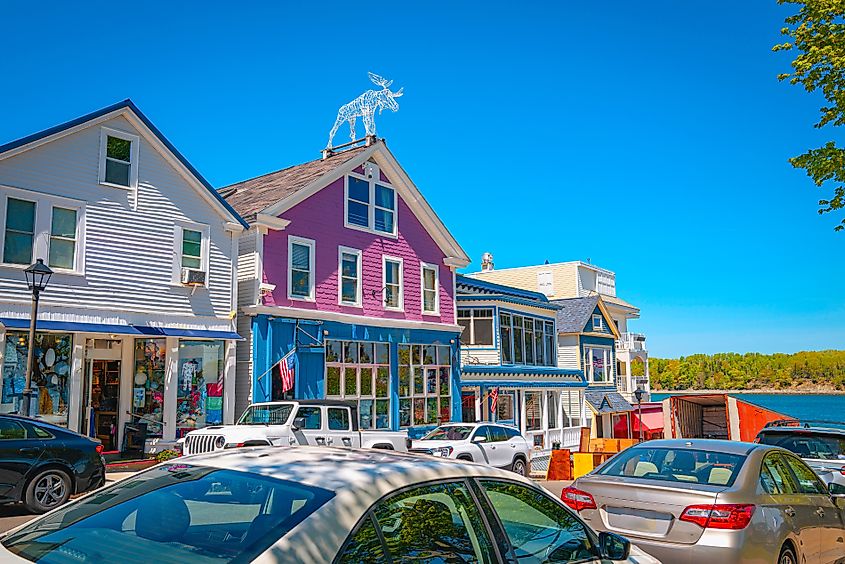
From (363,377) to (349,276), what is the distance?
327 centimetres

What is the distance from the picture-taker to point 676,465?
8188mm

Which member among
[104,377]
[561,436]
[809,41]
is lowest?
[561,436]

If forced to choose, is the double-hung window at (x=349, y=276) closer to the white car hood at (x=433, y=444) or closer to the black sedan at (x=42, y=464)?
the white car hood at (x=433, y=444)

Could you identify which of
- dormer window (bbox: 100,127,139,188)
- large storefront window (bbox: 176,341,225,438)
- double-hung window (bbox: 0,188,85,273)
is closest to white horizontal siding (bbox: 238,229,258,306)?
large storefront window (bbox: 176,341,225,438)

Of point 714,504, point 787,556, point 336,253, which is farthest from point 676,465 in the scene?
point 336,253

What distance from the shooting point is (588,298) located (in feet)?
144

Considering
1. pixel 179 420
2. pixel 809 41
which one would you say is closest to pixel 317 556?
pixel 809 41

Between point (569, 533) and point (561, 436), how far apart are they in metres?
33.4

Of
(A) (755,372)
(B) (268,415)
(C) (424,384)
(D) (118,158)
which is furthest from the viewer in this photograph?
(A) (755,372)

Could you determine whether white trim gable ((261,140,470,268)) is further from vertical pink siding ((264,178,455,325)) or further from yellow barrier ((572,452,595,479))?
yellow barrier ((572,452,595,479))

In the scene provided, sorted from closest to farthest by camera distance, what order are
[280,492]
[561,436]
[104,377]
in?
[280,492] < [104,377] < [561,436]

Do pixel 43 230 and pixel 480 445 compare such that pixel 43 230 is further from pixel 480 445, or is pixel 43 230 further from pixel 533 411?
pixel 533 411

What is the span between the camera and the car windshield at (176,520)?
3.30 metres

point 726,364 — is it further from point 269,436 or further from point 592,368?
point 269,436
